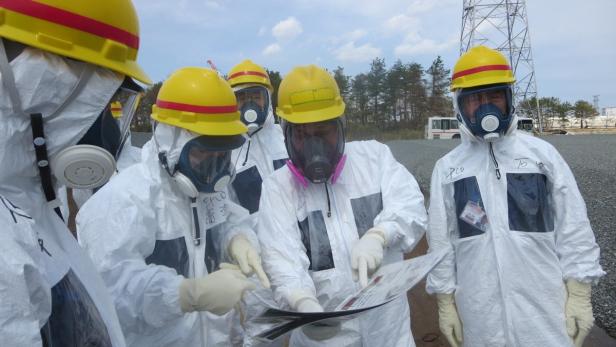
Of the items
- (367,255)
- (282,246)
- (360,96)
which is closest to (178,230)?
(282,246)

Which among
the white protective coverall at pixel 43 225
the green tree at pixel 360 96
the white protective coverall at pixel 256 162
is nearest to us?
the white protective coverall at pixel 43 225

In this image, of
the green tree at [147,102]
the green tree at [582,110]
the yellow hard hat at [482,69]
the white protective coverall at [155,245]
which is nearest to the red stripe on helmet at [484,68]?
the yellow hard hat at [482,69]

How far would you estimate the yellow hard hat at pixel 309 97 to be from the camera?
86.1 inches

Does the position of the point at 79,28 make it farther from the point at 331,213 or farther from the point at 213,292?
the point at 331,213

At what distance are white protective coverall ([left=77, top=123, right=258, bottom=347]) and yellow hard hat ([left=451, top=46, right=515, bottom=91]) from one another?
63.0 inches

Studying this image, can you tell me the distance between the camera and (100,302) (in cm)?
136

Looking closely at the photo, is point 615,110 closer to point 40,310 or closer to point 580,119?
point 580,119

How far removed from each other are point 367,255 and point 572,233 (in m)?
1.22

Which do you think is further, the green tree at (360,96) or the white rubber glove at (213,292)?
the green tree at (360,96)

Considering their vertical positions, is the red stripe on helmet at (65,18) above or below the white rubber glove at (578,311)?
above

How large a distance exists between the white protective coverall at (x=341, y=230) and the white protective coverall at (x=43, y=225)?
0.90 metres

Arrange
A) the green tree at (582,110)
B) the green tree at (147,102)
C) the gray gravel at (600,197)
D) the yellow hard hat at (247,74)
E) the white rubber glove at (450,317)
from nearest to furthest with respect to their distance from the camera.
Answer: the green tree at (147,102) < the white rubber glove at (450,317) < the gray gravel at (600,197) < the yellow hard hat at (247,74) < the green tree at (582,110)

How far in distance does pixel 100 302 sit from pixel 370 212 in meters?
1.30

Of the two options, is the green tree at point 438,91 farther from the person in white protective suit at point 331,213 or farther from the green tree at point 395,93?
the person in white protective suit at point 331,213
